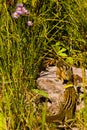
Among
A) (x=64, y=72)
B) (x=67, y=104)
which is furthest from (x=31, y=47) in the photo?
(x=67, y=104)

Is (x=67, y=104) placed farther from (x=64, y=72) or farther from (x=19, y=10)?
(x=19, y=10)

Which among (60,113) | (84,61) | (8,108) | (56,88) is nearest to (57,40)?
(84,61)

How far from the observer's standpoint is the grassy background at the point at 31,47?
9.06 ft

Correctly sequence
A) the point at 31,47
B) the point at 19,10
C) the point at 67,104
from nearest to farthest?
the point at 67,104 → the point at 19,10 → the point at 31,47

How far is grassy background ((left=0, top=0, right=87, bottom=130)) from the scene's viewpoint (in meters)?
2.76

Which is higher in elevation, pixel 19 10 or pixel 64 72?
pixel 19 10

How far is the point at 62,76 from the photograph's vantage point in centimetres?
331

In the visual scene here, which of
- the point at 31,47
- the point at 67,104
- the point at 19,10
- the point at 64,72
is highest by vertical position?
the point at 19,10

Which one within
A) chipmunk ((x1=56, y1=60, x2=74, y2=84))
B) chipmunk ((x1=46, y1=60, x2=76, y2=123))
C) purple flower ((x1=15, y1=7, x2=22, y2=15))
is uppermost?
purple flower ((x1=15, y1=7, x2=22, y2=15))

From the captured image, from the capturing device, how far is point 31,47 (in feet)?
10.8

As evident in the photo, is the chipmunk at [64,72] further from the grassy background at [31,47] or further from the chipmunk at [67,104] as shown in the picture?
the grassy background at [31,47]

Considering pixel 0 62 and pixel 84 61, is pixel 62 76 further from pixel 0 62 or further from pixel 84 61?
pixel 0 62

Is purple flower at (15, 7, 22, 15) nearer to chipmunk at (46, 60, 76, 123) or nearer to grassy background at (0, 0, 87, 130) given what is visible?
grassy background at (0, 0, 87, 130)

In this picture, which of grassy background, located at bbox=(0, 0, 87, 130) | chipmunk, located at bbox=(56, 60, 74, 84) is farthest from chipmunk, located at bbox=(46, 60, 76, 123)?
grassy background, located at bbox=(0, 0, 87, 130)
